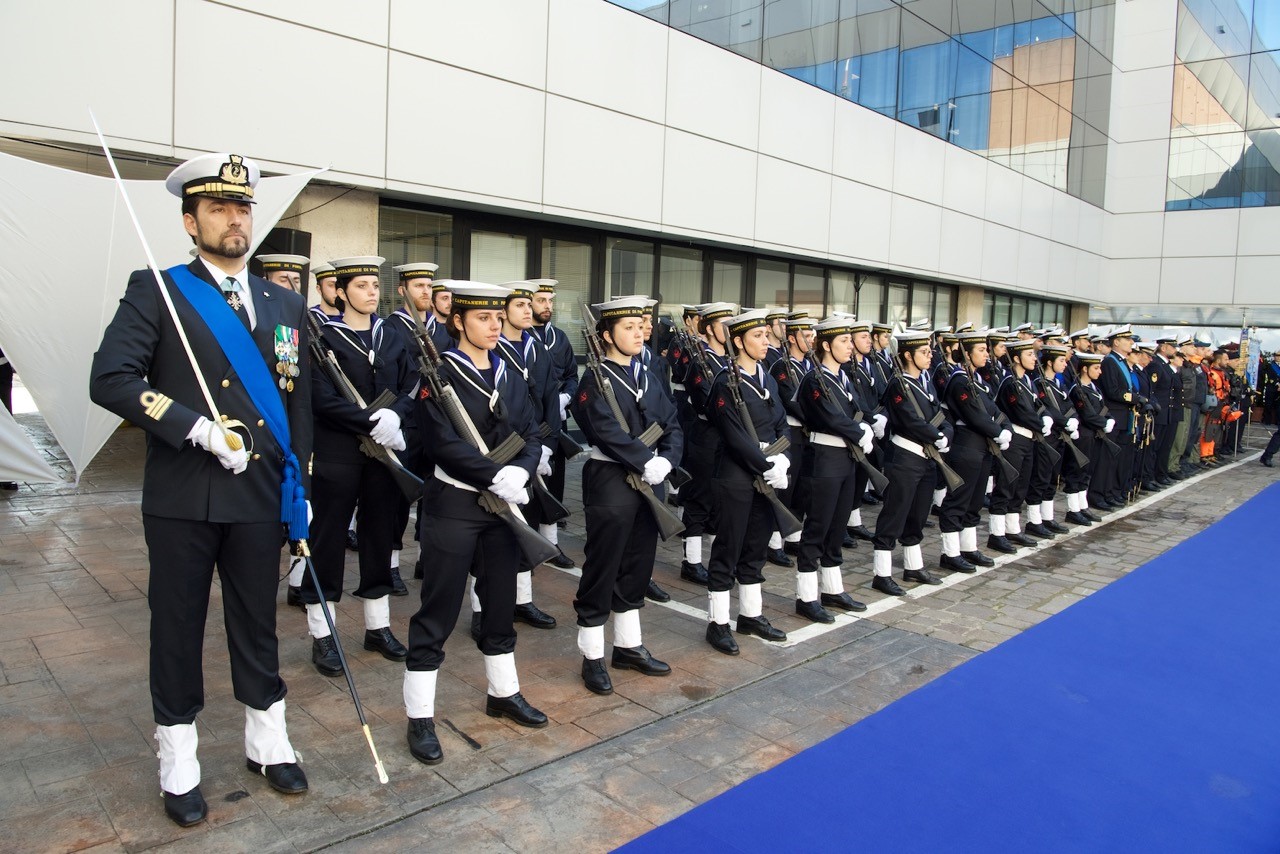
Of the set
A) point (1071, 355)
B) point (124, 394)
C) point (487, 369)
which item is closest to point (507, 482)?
point (487, 369)

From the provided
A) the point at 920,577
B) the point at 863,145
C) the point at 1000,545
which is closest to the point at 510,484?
the point at 920,577

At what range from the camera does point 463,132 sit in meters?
9.45

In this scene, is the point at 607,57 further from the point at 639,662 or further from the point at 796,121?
the point at 639,662

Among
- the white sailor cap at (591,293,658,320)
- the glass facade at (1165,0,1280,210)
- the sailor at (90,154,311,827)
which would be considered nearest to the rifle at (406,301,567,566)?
Answer: the sailor at (90,154,311,827)

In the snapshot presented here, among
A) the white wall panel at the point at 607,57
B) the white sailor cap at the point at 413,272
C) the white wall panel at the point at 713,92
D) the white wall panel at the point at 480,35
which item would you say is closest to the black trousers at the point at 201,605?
the white sailor cap at the point at 413,272

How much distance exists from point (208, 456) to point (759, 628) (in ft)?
10.9

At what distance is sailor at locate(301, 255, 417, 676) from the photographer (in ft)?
14.7

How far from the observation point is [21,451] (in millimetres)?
7395

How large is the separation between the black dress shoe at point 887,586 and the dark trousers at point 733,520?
1.65 meters

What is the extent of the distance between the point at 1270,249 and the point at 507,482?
923 inches

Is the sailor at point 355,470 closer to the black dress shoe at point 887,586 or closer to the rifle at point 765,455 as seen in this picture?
the rifle at point 765,455

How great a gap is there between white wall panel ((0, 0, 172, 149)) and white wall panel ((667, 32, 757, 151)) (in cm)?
609

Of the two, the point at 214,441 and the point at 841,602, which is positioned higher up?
the point at 214,441

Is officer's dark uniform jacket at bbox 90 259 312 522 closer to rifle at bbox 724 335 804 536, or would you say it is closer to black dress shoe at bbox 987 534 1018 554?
rifle at bbox 724 335 804 536
